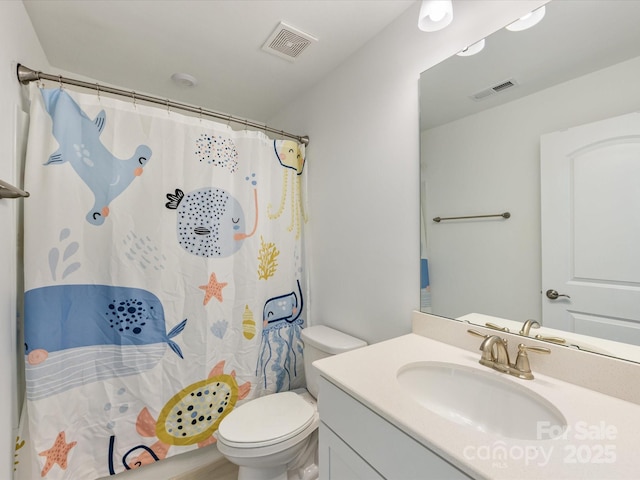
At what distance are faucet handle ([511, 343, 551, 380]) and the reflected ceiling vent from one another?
35.5 inches

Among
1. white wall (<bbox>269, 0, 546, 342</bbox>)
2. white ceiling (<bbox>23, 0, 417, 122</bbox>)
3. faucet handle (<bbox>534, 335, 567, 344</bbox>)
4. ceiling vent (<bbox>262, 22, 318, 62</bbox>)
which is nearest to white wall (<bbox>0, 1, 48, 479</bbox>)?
white ceiling (<bbox>23, 0, 417, 122</bbox>)

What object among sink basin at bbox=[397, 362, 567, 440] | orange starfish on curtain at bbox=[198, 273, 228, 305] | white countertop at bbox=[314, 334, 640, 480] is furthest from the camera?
orange starfish on curtain at bbox=[198, 273, 228, 305]

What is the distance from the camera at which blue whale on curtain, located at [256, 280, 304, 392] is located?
1.70 metres

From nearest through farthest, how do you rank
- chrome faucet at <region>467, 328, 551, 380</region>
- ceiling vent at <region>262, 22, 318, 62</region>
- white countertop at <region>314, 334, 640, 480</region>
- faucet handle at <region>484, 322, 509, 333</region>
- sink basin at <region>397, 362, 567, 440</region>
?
1. white countertop at <region>314, 334, 640, 480</region>
2. sink basin at <region>397, 362, 567, 440</region>
3. chrome faucet at <region>467, 328, 551, 380</region>
4. faucet handle at <region>484, 322, 509, 333</region>
5. ceiling vent at <region>262, 22, 318, 62</region>

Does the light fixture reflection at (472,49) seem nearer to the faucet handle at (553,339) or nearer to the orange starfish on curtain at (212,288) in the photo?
the faucet handle at (553,339)

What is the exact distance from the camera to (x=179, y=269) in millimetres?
Answer: 1427

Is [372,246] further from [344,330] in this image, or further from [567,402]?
[567,402]

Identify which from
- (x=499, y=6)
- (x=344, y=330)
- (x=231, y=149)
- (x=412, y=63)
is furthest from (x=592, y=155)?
(x=231, y=149)

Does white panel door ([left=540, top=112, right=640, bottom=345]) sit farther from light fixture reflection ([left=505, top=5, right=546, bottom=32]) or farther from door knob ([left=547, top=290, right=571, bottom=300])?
light fixture reflection ([left=505, top=5, right=546, bottom=32])

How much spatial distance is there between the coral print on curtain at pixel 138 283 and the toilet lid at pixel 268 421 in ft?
0.84

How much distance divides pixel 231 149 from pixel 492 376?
5.33 ft

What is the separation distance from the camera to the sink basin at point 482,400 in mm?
719

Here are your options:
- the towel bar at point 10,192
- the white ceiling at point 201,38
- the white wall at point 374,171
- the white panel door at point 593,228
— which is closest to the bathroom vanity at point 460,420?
the white panel door at point 593,228

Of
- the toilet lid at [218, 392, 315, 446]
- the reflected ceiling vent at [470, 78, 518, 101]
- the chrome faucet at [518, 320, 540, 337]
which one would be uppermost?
the reflected ceiling vent at [470, 78, 518, 101]
